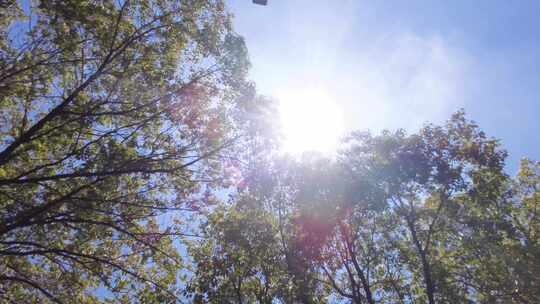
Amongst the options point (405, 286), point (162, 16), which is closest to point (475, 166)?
point (405, 286)

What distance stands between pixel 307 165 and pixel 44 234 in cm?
1137

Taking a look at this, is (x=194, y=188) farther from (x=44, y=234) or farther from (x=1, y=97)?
(x=1, y=97)

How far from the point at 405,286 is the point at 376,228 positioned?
307cm

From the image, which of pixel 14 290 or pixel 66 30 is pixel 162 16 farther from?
pixel 14 290

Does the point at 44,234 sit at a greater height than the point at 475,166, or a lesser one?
lesser

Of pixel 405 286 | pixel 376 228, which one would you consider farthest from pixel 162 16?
pixel 405 286

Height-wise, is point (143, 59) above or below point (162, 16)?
below

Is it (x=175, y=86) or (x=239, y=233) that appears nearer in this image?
(x=175, y=86)

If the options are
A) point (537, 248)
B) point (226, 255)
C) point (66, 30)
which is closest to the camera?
point (66, 30)

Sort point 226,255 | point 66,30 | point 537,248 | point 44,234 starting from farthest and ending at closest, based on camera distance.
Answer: point 537,248, point 226,255, point 44,234, point 66,30

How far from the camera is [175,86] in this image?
1260 cm

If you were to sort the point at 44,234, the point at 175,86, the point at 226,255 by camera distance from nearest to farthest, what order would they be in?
1. the point at 44,234
2. the point at 175,86
3. the point at 226,255

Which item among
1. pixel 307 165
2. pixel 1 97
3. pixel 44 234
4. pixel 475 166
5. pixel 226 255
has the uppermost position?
pixel 307 165

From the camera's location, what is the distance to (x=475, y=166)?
16.0 metres
